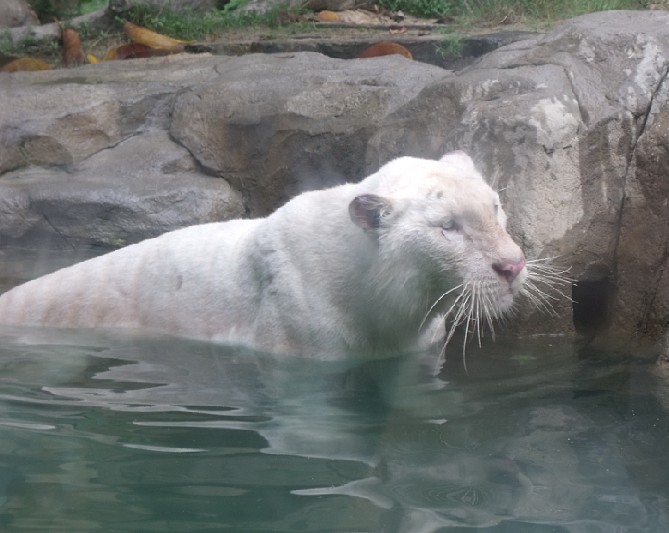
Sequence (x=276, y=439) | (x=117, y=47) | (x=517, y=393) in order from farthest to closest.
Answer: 1. (x=117, y=47)
2. (x=517, y=393)
3. (x=276, y=439)

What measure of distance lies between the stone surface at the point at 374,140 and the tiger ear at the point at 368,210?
49.9 inches

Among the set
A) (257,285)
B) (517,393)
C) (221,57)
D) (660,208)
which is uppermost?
(221,57)

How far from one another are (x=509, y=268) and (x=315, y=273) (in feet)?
3.82

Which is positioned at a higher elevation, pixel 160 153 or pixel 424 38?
pixel 424 38

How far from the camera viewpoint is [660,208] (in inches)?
233

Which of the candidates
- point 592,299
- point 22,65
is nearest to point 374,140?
point 592,299

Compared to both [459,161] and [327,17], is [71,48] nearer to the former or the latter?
[327,17]

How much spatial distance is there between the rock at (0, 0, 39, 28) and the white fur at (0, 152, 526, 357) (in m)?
10.8

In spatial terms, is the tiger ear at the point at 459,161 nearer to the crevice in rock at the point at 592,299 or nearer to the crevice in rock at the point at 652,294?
the crevice in rock at the point at 592,299

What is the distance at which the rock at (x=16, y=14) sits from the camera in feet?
52.6

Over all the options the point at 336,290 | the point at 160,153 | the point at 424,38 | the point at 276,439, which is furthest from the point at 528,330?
the point at 424,38

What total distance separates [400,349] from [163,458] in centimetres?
188

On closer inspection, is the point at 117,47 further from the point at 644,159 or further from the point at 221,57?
the point at 644,159

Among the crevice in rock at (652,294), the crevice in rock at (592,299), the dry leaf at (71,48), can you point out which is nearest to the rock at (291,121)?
the crevice in rock at (592,299)
